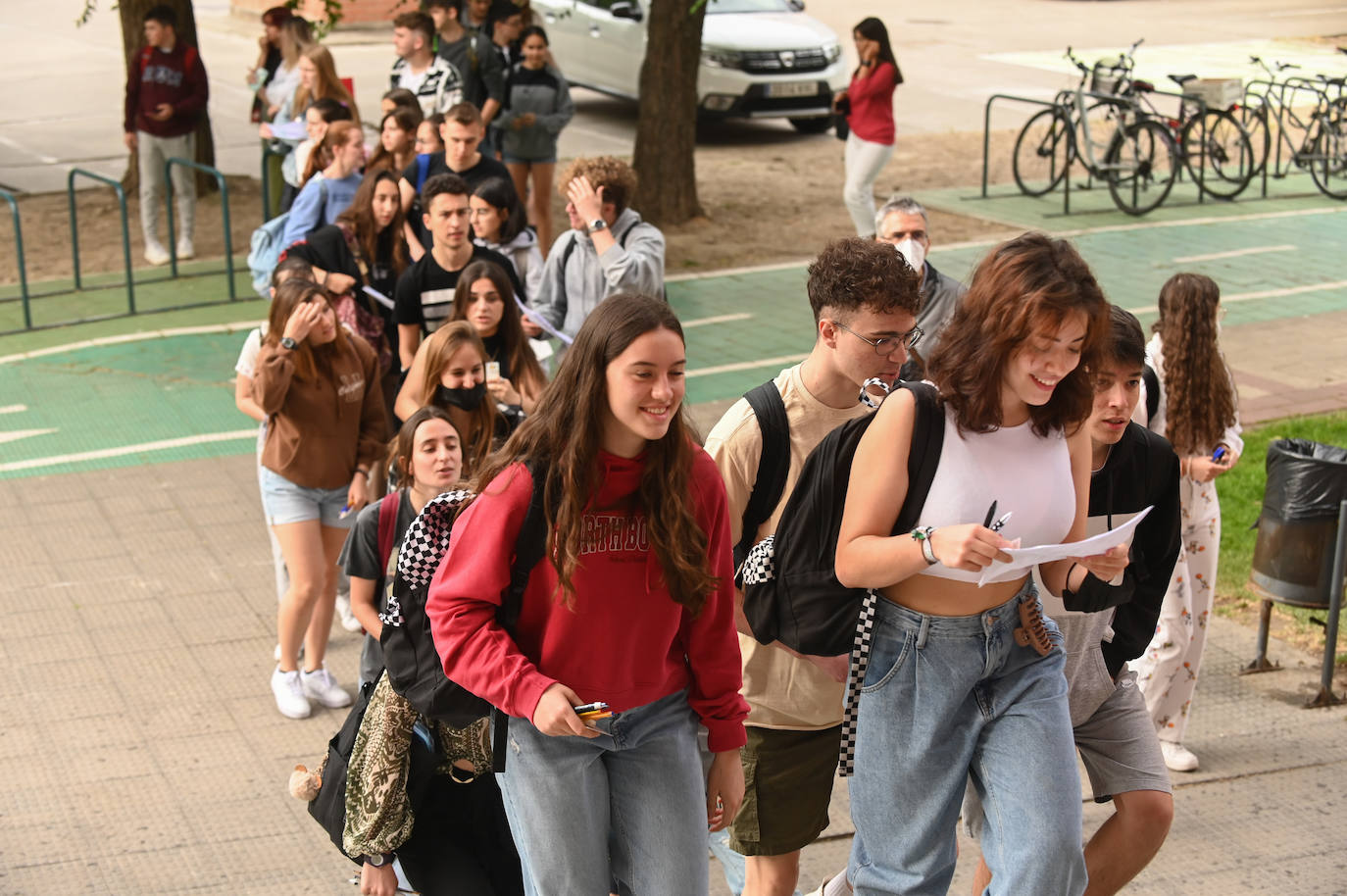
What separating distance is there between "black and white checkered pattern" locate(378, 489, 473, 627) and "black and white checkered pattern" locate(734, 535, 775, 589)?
0.72m

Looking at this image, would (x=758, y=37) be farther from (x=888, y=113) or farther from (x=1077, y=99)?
(x=888, y=113)

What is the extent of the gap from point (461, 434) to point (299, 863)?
160cm

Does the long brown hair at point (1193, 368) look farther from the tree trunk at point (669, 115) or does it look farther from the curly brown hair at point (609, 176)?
the tree trunk at point (669, 115)

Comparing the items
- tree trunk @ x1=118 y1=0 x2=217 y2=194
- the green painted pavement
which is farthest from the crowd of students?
tree trunk @ x1=118 y1=0 x2=217 y2=194

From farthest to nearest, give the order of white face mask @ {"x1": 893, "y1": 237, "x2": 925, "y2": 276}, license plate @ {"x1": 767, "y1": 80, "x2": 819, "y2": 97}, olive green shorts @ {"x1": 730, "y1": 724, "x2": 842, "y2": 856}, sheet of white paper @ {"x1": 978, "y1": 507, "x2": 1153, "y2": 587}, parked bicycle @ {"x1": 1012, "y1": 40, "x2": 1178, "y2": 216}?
1. license plate @ {"x1": 767, "y1": 80, "x2": 819, "y2": 97}
2. parked bicycle @ {"x1": 1012, "y1": 40, "x2": 1178, "y2": 216}
3. white face mask @ {"x1": 893, "y1": 237, "x2": 925, "y2": 276}
4. olive green shorts @ {"x1": 730, "y1": 724, "x2": 842, "y2": 856}
5. sheet of white paper @ {"x1": 978, "y1": 507, "x2": 1153, "y2": 587}

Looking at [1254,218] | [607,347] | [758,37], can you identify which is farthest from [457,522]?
[758,37]

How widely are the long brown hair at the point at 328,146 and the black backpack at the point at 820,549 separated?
5.43 meters

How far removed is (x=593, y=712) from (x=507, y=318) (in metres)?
3.39

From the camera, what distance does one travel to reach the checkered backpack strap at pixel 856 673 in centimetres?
353

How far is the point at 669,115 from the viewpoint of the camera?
573 inches

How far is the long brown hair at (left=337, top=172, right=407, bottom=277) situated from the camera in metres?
7.66

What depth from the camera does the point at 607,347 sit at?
3.34 metres

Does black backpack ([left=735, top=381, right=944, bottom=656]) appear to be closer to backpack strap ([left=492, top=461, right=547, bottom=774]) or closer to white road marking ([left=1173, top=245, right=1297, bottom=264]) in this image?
backpack strap ([left=492, top=461, right=547, bottom=774])

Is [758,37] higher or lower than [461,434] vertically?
higher
